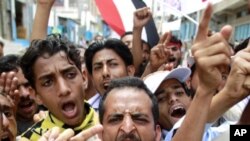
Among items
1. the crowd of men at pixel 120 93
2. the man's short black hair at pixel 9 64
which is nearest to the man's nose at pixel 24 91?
the crowd of men at pixel 120 93

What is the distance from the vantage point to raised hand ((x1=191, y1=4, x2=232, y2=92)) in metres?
1.72

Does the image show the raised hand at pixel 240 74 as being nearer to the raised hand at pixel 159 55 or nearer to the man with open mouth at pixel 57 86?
the man with open mouth at pixel 57 86

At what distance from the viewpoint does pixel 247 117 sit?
2.10m

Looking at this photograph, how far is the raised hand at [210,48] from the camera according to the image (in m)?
1.72

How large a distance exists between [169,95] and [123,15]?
2.17 meters

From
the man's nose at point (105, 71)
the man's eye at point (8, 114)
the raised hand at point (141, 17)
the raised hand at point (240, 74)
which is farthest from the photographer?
the raised hand at point (141, 17)

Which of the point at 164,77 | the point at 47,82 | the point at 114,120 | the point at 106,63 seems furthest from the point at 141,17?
the point at 114,120

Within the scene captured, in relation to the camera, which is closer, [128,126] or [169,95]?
[128,126]

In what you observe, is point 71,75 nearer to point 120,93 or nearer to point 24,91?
point 120,93

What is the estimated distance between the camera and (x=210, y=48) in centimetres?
173

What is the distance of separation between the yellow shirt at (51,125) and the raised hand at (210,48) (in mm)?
868

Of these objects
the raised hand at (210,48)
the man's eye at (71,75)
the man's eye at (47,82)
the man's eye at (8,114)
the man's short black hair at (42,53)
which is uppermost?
the raised hand at (210,48)

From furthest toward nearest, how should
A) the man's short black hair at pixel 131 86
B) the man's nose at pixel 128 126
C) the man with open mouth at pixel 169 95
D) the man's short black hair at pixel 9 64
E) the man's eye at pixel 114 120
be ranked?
the man's short black hair at pixel 9 64 → the man with open mouth at pixel 169 95 → the man's short black hair at pixel 131 86 → the man's eye at pixel 114 120 → the man's nose at pixel 128 126

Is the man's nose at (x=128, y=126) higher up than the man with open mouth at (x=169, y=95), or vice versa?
the man's nose at (x=128, y=126)
